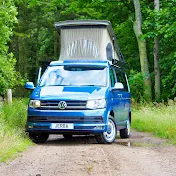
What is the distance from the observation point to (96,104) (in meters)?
11.7

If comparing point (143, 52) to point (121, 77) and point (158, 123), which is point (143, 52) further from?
point (121, 77)

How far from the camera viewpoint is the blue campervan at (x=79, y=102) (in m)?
11.6

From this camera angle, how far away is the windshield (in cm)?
1261

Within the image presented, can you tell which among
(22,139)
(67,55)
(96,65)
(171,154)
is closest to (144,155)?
(171,154)

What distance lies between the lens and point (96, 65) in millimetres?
13109

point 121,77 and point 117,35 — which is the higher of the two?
point 117,35

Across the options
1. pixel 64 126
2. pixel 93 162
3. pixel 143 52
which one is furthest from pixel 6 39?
pixel 143 52

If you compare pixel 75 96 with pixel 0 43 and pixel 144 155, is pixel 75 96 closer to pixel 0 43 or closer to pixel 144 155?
pixel 144 155

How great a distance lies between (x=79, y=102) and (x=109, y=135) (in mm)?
1212

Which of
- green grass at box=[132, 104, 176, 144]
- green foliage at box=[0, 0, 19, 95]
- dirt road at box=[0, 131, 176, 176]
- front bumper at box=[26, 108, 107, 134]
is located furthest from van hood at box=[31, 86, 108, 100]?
green foliage at box=[0, 0, 19, 95]

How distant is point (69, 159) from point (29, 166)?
901 millimetres

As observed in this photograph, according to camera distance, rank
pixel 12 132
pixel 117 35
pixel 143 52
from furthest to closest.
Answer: pixel 117 35, pixel 143 52, pixel 12 132

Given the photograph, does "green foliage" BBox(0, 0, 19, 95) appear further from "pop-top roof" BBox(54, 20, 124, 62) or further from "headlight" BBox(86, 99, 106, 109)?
"headlight" BBox(86, 99, 106, 109)

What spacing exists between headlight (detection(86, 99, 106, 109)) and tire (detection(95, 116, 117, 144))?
601 mm
